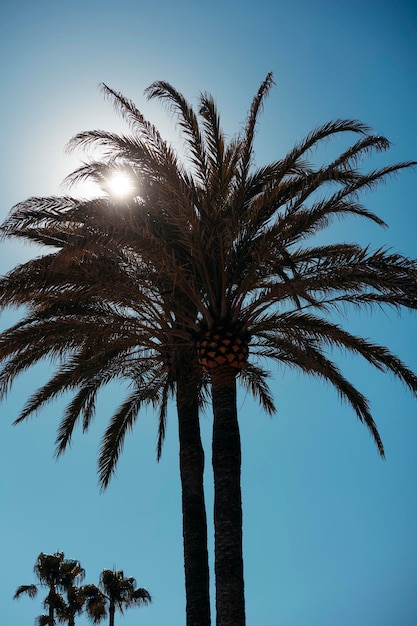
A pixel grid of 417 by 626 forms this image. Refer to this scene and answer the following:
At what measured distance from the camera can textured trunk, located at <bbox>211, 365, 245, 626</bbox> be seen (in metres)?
12.7

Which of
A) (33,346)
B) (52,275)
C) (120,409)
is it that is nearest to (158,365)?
(120,409)

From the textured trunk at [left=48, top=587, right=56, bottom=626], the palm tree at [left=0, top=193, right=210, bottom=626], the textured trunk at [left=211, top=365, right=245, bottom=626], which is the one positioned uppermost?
the textured trunk at [left=48, top=587, right=56, bottom=626]

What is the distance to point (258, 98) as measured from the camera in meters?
14.3

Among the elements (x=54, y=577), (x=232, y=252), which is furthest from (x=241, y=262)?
(x=54, y=577)

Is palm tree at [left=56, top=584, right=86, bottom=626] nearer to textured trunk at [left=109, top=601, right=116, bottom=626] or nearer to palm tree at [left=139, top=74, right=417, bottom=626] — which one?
textured trunk at [left=109, top=601, right=116, bottom=626]

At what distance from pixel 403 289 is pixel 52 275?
250 inches

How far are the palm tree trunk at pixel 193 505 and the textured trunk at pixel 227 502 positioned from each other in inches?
87.0

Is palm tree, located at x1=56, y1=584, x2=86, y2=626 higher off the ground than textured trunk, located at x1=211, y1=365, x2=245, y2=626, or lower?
higher

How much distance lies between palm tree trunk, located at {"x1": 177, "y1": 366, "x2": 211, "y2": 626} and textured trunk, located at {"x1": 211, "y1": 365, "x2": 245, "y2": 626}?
2209 mm

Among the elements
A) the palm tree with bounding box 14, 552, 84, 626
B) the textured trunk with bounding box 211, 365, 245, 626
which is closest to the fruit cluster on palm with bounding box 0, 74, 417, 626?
the textured trunk with bounding box 211, 365, 245, 626

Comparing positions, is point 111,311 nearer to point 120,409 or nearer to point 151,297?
point 151,297

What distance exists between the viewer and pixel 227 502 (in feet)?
43.9

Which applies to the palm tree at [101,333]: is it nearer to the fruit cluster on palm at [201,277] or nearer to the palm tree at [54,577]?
the fruit cluster on palm at [201,277]

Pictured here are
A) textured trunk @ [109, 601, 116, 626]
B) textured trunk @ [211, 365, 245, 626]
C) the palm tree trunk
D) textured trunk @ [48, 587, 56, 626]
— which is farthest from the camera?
textured trunk @ [109, 601, 116, 626]
